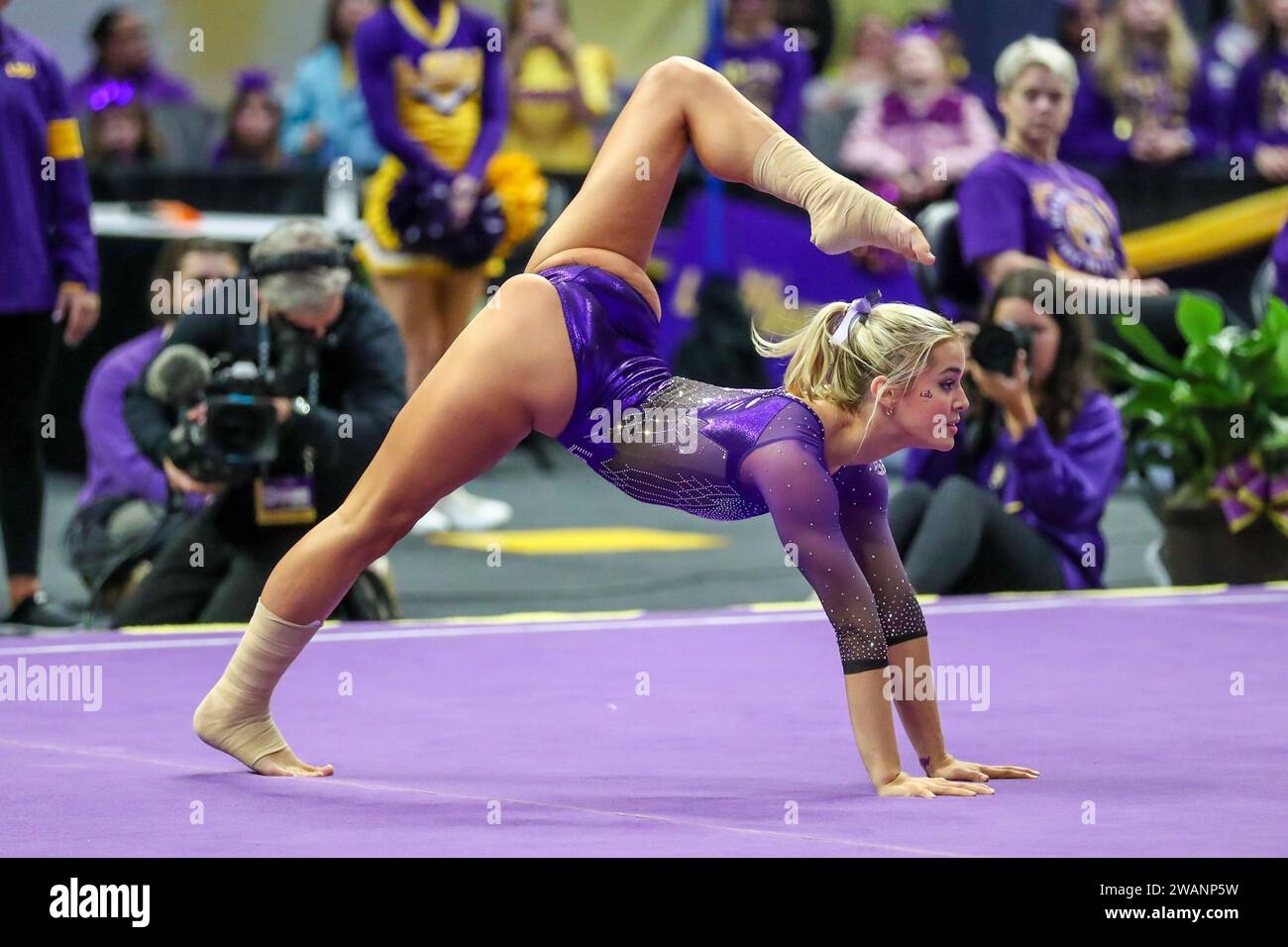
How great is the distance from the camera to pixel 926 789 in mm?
3352

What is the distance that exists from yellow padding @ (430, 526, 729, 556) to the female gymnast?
11.6 ft

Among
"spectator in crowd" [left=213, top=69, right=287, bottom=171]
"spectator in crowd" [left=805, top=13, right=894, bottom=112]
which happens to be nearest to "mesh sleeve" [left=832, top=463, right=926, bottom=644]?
"spectator in crowd" [left=213, top=69, right=287, bottom=171]

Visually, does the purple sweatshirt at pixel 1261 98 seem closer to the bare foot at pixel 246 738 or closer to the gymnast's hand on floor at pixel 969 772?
the gymnast's hand on floor at pixel 969 772

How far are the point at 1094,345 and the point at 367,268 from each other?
9.92ft

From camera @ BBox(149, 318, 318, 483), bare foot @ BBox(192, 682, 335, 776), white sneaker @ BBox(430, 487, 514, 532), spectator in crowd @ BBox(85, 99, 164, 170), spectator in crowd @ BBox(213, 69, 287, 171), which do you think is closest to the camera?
bare foot @ BBox(192, 682, 335, 776)

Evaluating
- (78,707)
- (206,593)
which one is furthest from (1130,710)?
(206,593)

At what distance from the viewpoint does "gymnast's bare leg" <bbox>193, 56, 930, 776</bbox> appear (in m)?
3.52

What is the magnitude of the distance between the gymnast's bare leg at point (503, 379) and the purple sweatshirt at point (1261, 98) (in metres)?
6.44

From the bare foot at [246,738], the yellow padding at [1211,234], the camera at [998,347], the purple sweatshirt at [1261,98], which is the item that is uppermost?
the purple sweatshirt at [1261,98]

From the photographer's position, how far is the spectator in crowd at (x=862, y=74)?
11.2 meters

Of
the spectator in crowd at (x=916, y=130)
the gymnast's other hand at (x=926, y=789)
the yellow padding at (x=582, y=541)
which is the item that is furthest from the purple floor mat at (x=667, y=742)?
the spectator in crowd at (x=916, y=130)

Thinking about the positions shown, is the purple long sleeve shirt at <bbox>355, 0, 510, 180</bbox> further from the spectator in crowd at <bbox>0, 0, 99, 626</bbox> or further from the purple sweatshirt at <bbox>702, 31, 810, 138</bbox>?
the purple sweatshirt at <bbox>702, 31, 810, 138</bbox>

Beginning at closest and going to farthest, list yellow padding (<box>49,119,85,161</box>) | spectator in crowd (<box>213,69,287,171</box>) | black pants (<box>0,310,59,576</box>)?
black pants (<box>0,310,59,576</box>), yellow padding (<box>49,119,85,161</box>), spectator in crowd (<box>213,69,287,171</box>)

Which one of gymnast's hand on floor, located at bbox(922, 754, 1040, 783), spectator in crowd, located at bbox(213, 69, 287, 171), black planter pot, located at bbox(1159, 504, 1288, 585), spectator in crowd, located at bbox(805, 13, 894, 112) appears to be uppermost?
spectator in crowd, located at bbox(805, 13, 894, 112)
